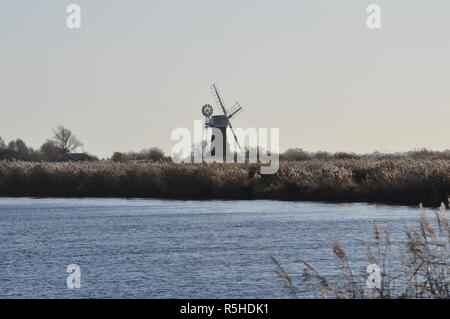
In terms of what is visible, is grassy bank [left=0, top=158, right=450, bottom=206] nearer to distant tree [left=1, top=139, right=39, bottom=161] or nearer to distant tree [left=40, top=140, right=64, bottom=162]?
distant tree [left=1, top=139, right=39, bottom=161]

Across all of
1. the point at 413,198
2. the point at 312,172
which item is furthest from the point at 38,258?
the point at 312,172

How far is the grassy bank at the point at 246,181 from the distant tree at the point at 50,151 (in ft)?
125

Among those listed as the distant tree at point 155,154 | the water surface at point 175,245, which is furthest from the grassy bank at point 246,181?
the distant tree at point 155,154

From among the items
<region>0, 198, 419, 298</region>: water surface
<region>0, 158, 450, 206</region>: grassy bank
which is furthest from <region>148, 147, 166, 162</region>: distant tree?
<region>0, 198, 419, 298</region>: water surface

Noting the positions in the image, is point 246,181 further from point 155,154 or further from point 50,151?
point 50,151

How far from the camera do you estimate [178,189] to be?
4288cm

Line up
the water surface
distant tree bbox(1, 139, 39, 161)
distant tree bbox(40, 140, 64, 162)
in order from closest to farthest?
the water surface
distant tree bbox(1, 139, 39, 161)
distant tree bbox(40, 140, 64, 162)

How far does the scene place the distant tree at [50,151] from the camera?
8811cm

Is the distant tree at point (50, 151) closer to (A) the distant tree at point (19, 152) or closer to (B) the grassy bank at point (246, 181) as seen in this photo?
(A) the distant tree at point (19, 152)

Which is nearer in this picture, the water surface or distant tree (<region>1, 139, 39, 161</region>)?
the water surface

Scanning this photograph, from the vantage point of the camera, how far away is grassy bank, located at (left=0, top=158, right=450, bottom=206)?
112 feet

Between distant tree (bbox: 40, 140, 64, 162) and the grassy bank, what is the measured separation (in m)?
38.1

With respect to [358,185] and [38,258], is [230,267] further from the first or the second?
[358,185]

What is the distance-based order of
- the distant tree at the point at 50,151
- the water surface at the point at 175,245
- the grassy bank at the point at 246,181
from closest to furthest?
the water surface at the point at 175,245, the grassy bank at the point at 246,181, the distant tree at the point at 50,151
